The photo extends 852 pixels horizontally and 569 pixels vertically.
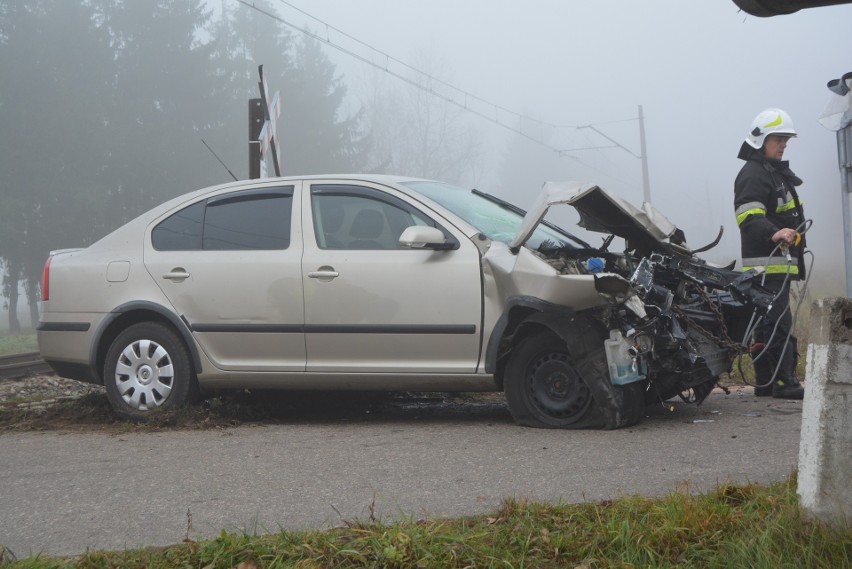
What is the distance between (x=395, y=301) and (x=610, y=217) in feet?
4.43

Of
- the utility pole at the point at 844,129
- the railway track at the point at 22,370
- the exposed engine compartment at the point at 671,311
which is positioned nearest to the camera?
the exposed engine compartment at the point at 671,311

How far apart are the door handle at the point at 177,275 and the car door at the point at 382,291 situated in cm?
84

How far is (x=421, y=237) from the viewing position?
5898 millimetres

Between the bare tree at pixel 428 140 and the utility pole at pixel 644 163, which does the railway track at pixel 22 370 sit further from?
the bare tree at pixel 428 140

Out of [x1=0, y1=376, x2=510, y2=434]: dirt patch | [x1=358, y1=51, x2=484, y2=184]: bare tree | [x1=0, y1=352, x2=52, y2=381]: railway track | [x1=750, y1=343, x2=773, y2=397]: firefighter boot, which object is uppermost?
[x1=358, y1=51, x2=484, y2=184]: bare tree

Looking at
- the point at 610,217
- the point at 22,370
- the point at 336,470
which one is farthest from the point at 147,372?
the point at 22,370

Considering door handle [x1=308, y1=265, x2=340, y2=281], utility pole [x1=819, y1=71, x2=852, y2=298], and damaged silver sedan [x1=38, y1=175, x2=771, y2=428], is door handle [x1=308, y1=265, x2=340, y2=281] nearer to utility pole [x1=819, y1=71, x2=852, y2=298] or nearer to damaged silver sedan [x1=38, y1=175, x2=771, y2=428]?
damaged silver sedan [x1=38, y1=175, x2=771, y2=428]

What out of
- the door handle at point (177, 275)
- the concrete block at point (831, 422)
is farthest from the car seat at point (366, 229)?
the concrete block at point (831, 422)

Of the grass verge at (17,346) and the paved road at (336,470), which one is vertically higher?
the paved road at (336,470)

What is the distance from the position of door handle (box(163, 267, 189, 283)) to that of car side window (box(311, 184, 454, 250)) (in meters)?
0.91

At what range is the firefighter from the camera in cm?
683

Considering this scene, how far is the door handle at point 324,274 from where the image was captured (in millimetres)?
6332

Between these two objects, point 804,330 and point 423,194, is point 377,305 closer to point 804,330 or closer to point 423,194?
point 423,194

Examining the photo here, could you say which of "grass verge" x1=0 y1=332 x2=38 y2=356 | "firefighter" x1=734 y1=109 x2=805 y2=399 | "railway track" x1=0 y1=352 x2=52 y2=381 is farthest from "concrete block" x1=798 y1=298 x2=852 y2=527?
"grass verge" x1=0 y1=332 x2=38 y2=356
